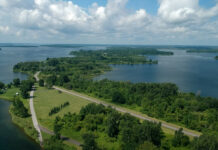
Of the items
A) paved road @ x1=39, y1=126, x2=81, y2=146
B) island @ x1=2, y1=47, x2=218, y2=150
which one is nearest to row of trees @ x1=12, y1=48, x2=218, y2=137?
island @ x1=2, y1=47, x2=218, y2=150

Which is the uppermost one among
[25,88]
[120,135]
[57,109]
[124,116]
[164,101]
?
[25,88]

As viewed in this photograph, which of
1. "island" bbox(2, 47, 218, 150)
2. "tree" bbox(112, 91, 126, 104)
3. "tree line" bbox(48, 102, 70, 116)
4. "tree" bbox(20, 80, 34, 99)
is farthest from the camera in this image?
"tree" bbox(20, 80, 34, 99)

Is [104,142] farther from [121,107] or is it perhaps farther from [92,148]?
[121,107]

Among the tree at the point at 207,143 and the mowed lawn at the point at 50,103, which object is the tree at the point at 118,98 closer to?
the mowed lawn at the point at 50,103

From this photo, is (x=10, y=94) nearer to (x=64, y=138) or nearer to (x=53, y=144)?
(x=64, y=138)

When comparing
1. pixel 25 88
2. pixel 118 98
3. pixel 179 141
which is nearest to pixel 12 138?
pixel 25 88

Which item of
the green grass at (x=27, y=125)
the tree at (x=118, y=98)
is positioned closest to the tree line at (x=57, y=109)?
the green grass at (x=27, y=125)

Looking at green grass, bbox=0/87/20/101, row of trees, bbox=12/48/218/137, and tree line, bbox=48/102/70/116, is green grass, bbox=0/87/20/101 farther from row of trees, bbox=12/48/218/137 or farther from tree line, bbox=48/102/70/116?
tree line, bbox=48/102/70/116

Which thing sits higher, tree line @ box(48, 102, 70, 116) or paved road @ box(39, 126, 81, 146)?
tree line @ box(48, 102, 70, 116)
